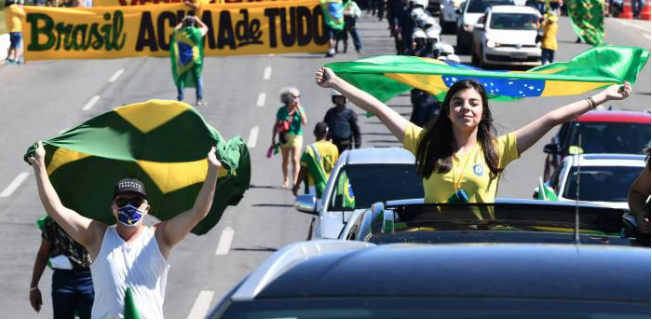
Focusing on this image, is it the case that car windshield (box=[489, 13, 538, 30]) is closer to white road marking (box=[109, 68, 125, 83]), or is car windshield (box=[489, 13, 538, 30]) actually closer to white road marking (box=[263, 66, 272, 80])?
white road marking (box=[263, 66, 272, 80])

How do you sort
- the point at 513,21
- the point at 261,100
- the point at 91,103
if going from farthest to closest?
the point at 513,21 → the point at 261,100 → the point at 91,103

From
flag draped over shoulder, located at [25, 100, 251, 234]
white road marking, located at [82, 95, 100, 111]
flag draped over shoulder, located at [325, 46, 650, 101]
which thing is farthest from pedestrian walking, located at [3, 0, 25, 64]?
flag draped over shoulder, located at [25, 100, 251, 234]

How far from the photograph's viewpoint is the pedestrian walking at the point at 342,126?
65.4ft

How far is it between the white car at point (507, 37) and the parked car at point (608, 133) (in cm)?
1798

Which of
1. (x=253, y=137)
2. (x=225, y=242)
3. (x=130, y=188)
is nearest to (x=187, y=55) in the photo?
(x=253, y=137)

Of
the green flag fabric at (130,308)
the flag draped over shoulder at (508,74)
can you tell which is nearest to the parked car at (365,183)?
the flag draped over shoulder at (508,74)

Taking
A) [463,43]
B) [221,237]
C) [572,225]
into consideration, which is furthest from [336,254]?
[463,43]

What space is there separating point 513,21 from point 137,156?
3057 centimetres

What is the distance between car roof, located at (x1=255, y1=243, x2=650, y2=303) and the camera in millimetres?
4203

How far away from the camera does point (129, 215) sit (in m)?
7.41

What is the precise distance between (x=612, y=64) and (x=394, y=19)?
3418 centimetres

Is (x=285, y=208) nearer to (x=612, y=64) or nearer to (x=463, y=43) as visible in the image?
(x=612, y=64)

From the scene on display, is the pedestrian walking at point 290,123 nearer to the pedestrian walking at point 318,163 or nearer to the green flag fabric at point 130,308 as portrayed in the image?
the pedestrian walking at point 318,163

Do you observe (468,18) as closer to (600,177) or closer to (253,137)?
(253,137)
